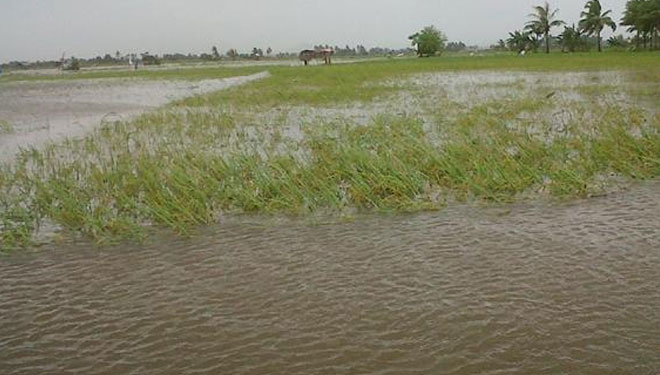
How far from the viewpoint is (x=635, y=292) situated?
364 cm

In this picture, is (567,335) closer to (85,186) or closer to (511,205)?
(511,205)

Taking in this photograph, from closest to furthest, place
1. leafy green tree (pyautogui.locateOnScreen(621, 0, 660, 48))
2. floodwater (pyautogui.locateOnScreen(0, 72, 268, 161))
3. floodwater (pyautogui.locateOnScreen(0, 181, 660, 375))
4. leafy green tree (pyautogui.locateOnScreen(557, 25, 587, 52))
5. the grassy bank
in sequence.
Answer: floodwater (pyautogui.locateOnScreen(0, 181, 660, 375)), the grassy bank, floodwater (pyautogui.locateOnScreen(0, 72, 268, 161)), leafy green tree (pyautogui.locateOnScreen(621, 0, 660, 48)), leafy green tree (pyautogui.locateOnScreen(557, 25, 587, 52))

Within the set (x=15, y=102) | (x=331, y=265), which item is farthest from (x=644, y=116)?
(x=15, y=102)

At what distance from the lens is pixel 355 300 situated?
3.75 metres

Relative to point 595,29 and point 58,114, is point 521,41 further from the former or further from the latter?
point 58,114

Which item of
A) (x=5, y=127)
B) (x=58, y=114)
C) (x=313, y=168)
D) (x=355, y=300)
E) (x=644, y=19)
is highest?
(x=644, y=19)

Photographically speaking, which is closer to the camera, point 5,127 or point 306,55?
point 5,127

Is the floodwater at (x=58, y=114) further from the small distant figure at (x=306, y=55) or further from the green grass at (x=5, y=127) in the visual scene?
the small distant figure at (x=306, y=55)

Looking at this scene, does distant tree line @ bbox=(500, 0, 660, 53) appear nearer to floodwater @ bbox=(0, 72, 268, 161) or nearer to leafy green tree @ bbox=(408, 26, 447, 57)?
leafy green tree @ bbox=(408, 26, 447, 57)

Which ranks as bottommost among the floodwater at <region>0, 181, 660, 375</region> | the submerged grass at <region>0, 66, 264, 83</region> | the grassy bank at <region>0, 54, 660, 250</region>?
the floodwater at <region>0, 181, 660, 375</region>

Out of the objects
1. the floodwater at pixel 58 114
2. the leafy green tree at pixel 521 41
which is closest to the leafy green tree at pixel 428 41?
the leafy green tree at pixel 521 41

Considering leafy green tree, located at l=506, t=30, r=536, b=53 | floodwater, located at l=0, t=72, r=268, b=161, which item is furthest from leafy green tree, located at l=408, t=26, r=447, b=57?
floodwater, located at l=0, t=72, r=268, b=161

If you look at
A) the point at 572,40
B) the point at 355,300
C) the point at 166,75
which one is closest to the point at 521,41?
the point at 572,40

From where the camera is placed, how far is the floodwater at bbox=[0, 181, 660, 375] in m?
3.06
